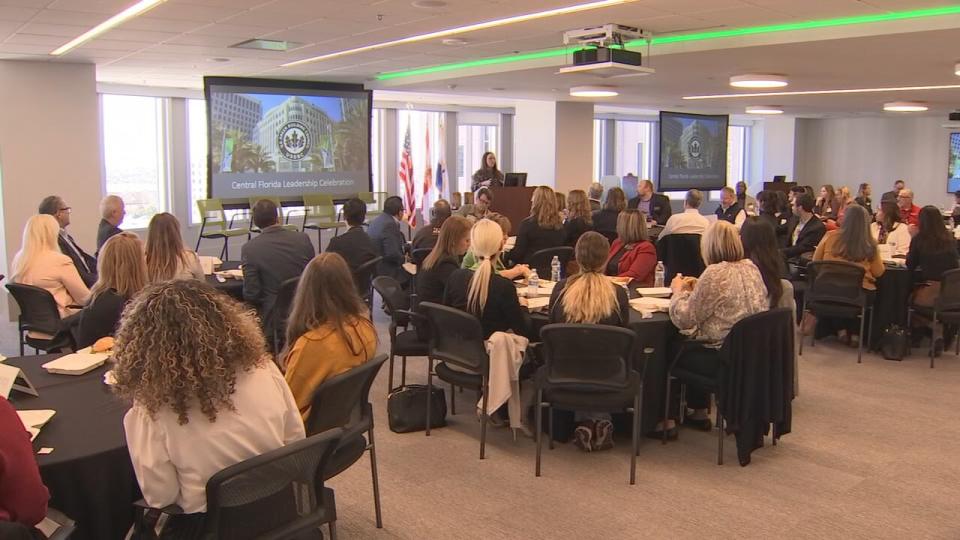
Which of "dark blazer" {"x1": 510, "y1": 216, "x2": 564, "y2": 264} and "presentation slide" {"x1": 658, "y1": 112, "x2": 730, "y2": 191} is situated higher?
"presentation slide" {"x1": 658, "y1": 112, "x2": 730, "y2": 191}

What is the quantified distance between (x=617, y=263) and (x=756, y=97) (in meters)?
7.91

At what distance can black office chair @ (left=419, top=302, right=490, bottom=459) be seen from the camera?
414 centimetres

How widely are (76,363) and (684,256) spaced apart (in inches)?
204

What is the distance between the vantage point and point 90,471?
238 centimetres

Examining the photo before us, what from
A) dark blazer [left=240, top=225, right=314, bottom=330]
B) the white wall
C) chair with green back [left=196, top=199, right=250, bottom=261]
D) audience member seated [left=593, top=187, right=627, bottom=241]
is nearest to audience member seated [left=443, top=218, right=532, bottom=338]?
dark blazer [left=240, top=225, right=314, bottom=330]

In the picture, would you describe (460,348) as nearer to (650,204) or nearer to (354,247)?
(354,247)

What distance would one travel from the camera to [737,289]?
4207 mm

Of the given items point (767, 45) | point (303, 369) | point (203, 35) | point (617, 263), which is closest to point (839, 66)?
point (767, 45)

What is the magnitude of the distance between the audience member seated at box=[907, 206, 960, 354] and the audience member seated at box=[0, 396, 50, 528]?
6.47m

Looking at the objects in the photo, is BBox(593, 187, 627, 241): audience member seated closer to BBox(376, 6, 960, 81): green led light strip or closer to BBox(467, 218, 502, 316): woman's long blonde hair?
BBox(376, 6, 960, 81): green led light strip

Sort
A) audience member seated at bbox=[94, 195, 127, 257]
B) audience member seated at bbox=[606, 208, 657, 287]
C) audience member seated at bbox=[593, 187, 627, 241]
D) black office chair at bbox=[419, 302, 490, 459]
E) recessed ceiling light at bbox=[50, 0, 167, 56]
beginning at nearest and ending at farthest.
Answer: black office chair at bbox=[419, 302, 490, 459] < recessed ceiling light at bbox=[50, 0, 167, 56] < audience member seated at bbox=[606, 208, 657, 287] < audience member seated at bbox=[94, 195, 127, 257] < audience member seated at bbox=[593, 187, 627, 241]

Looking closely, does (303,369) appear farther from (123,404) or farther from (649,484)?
(649,484)

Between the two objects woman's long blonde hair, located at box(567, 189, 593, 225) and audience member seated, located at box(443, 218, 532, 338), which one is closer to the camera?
audience member seated, located at box(443, 218, 532, 338)

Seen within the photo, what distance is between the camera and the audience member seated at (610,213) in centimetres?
804
